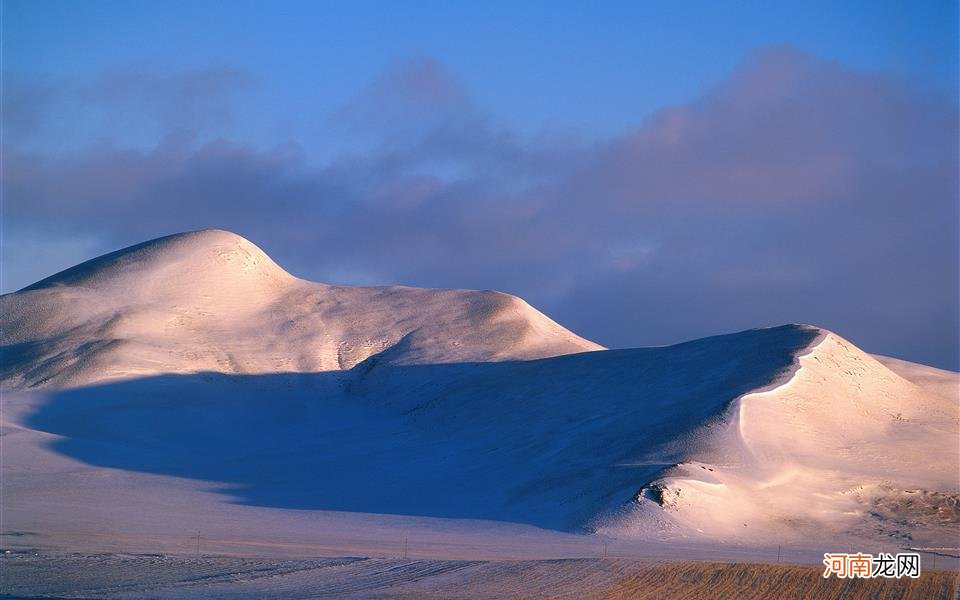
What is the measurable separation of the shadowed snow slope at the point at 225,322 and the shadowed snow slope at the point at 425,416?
234 millimetres

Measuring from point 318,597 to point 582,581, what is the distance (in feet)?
23.8

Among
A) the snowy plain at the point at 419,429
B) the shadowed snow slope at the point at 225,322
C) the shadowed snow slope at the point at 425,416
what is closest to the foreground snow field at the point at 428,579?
the snowy plain at the point at 419,429

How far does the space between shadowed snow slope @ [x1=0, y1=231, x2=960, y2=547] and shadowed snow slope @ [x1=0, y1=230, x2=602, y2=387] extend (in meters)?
0.23

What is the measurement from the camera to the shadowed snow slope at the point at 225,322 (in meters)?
77.4

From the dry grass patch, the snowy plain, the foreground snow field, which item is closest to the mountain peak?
the snowy plain

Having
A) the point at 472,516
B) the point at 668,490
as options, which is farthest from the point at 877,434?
the point at 472,516

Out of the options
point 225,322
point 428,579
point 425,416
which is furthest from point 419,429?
point 428,579

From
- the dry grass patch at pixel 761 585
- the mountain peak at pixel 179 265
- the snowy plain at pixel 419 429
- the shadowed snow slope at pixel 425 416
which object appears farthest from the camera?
the mountain peak at pixel 179 265

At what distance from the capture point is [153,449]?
65.0m

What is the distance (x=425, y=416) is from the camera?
232ft

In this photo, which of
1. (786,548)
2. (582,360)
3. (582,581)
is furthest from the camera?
(582,360)

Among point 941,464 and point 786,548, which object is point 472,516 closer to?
point 786,548

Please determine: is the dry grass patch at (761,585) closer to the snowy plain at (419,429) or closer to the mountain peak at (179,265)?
the snowy plain at (419,429)

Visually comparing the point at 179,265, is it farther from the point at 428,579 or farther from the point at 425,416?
the point at 428,579
